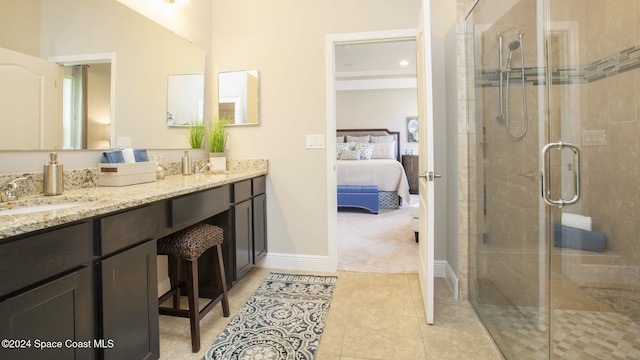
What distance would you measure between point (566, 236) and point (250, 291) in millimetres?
2066

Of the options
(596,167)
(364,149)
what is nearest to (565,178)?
(596,167)

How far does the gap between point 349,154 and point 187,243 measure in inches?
208

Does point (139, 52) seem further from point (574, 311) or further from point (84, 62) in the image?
point (574, 311)

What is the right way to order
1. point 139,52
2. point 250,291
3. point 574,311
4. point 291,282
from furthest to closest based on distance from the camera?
point 291,282 → point 250,291 → point 139,52 → point 574,311

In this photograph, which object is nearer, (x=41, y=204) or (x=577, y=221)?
(x=41, y=204)

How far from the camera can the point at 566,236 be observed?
1.66 m

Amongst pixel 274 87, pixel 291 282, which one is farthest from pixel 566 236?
pixel 274 87

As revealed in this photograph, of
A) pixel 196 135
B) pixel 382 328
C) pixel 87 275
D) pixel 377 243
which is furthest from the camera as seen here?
pixel 377 243

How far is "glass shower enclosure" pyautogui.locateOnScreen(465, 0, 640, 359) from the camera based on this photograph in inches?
61.6

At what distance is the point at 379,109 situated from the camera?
7.82 m

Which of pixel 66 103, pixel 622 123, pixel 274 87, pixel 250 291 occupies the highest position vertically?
pixel 274 87

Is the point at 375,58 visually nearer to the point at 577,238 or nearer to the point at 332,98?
the point at 332,98

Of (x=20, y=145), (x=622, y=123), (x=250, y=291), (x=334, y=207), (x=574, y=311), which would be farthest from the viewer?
(x=334, y=207)

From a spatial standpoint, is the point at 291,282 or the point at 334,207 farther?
the point at 334,207
